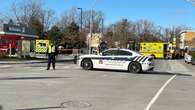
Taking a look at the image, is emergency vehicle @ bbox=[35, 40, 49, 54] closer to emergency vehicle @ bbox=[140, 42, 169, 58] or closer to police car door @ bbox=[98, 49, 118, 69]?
emergency vehicle @ bbox=[140, 42, 169, 58]

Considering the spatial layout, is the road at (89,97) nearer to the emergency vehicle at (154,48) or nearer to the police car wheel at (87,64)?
the police car wheel at (87,64)

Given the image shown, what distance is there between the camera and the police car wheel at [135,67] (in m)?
26.5

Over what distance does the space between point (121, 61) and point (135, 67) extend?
0.92 meters

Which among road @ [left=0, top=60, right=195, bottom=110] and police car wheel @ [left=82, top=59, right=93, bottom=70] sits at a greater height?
police car wheel @ [left=82, top=59, right=93, bottom=70]

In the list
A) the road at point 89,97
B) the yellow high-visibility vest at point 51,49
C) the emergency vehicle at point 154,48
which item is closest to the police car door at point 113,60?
the yellow high-visibility vest at point 51,49

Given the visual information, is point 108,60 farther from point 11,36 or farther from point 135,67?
point 11,36

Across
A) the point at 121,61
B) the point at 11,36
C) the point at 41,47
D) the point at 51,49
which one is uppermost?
the point at 11,36

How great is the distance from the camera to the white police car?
2658 cm

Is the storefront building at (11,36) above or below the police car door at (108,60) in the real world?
above

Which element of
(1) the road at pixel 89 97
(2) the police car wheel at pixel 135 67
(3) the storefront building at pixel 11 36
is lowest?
(1) the road at pixel 89 97

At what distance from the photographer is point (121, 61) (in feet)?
88.0

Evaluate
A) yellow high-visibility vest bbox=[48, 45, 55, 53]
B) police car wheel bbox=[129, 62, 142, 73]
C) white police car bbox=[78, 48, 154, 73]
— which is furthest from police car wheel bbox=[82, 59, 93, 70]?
police car wheel bbox=[129, 62, 142, 73]

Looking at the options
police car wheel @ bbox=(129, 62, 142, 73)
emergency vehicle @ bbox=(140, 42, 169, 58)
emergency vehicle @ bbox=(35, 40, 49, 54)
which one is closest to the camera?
police car wheel @ bbox=(129, 62, 142, 73)

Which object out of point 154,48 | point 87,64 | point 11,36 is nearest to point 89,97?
point 87,64
